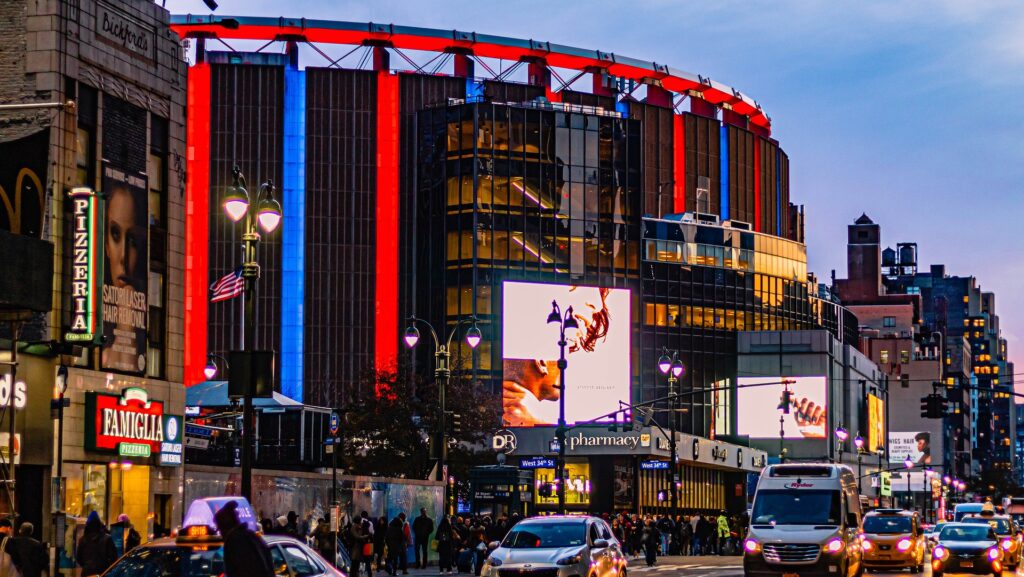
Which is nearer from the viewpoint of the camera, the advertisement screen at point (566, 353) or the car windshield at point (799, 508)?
the car windshield at point (799, 508)

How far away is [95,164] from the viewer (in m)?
36.8

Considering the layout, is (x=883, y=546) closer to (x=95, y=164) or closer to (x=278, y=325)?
(x=95, y=164)

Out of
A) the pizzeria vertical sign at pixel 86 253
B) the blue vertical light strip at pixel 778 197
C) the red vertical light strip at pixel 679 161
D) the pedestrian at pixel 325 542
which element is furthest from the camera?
the blue vertical light strip at pixel 778 197

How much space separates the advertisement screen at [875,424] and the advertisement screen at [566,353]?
157 ft

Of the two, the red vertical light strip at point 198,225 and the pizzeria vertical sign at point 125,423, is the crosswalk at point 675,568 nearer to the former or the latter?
the pizzeria vertical sign at point 125,423

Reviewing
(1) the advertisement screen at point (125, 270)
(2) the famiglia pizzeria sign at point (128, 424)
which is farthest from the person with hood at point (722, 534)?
(1) the advertisement screen at point (125, 270)

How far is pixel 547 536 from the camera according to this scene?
28.3 meters

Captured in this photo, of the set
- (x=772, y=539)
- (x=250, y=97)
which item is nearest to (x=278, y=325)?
(x=250, y=97)

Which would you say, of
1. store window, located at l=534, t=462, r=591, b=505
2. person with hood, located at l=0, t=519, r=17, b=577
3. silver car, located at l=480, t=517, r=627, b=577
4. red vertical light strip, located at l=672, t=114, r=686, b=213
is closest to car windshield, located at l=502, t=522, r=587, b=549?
silver car, located at l=480, t=517, r=627, b=577

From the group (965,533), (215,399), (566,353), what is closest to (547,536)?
(965,533)

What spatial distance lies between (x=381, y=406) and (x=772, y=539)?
41.5m

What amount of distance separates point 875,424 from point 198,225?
7380cm

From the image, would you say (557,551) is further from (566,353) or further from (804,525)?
(566,353)

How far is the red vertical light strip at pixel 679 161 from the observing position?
128m
